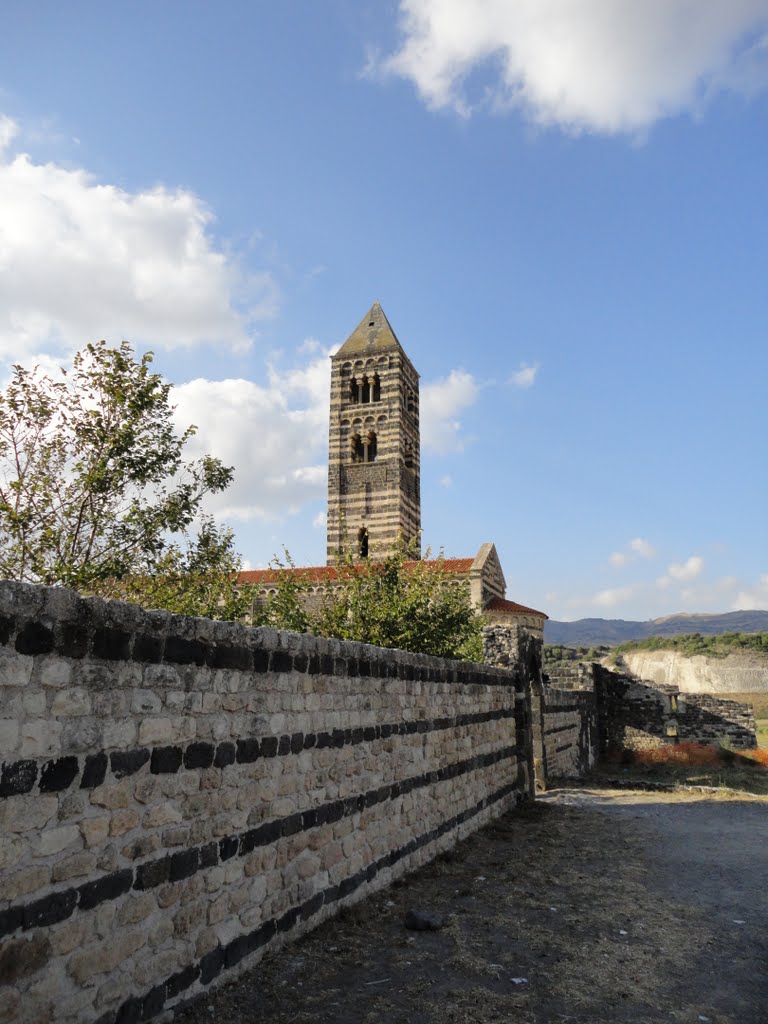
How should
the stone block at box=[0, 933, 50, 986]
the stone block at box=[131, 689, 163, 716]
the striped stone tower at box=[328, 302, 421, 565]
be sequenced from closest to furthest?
the stone block at box=[0, 933, 50, 986]
the stone block at box=[131, 689, 163, 716]
the striped stone tower at box=[328, 302, 421, 565]

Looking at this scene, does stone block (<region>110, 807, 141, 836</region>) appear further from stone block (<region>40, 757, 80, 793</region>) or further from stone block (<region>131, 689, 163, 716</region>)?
stone block (<region>131, 689, 163, 716</region>)

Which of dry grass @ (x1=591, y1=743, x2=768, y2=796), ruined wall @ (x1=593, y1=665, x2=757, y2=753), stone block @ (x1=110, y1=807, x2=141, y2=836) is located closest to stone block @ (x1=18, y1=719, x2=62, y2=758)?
stone block @ (x1=110, y1=807, x2=141, y2=836)

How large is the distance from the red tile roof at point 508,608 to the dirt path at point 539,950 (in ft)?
88.8

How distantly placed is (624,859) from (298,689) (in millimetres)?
5205

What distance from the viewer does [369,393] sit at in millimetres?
43969

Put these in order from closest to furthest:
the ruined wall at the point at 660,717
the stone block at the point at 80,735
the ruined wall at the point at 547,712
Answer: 1. the stone block at the point at 80,735
2. the ruined wall at the point at 547,712
3. the ruined wall at the point at 660,717

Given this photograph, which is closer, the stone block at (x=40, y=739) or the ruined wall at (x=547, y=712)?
the stone block at (x=40, y=739)

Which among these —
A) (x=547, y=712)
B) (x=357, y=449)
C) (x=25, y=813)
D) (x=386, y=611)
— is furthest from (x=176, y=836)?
(x=357, y=449)

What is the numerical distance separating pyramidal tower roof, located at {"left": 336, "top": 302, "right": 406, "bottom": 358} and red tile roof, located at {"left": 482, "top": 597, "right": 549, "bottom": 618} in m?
17.3

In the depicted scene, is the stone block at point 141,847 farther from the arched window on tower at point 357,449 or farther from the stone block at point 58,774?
the arched window on tower at point 357,449

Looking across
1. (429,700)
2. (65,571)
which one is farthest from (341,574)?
(429,700)

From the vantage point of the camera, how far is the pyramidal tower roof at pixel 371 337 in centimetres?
4403

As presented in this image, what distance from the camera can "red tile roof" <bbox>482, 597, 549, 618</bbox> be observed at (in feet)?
116

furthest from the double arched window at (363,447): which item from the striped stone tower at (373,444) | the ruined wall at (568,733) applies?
the ruined wall at (568,733)
